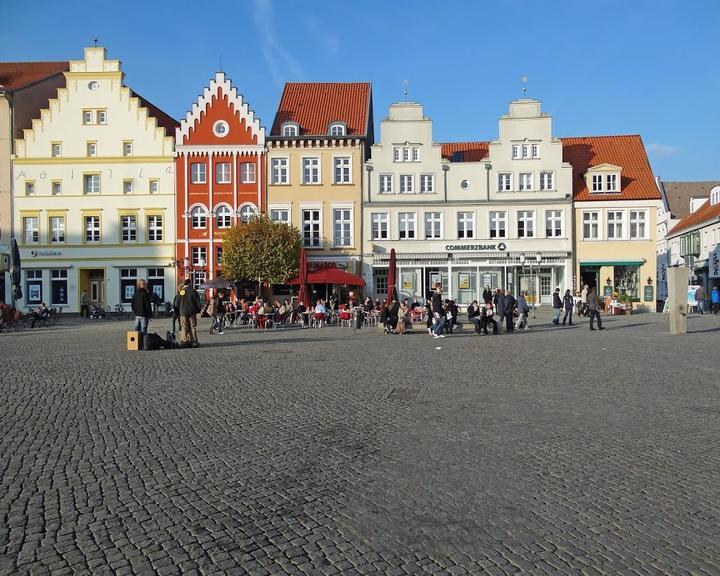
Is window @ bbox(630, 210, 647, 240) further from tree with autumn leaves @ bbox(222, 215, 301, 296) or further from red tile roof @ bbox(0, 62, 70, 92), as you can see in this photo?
red tile roof @ bbox(0, 62, 70, 92)

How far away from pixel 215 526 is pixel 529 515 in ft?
7.42

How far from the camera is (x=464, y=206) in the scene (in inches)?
1790

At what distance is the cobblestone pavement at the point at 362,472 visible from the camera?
4570mm

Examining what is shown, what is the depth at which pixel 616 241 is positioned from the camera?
44969 mm

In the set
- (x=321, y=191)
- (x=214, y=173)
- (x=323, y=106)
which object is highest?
(x=323, y=106)

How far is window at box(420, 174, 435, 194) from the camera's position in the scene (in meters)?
45.6

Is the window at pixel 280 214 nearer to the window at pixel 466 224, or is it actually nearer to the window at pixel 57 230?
the window at pixel 466 224

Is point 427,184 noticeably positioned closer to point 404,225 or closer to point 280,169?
point 404,225

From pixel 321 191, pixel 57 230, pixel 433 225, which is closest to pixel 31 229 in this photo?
pixel 57 230

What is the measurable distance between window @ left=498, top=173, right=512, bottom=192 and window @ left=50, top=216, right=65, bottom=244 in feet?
91.9

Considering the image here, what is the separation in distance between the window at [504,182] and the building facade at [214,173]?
49.2 feet

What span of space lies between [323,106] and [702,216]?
32.4m

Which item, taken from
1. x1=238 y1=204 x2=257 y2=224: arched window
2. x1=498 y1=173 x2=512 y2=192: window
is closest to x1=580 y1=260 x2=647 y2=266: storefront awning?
x1=498 y1=173 x2=512 y2=192: window

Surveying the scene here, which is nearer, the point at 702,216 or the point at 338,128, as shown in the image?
the point at 338,128
